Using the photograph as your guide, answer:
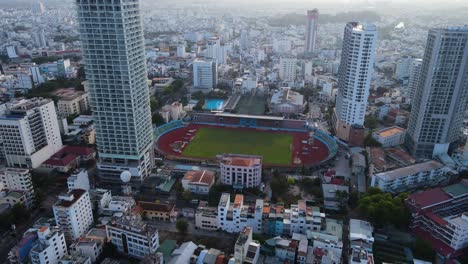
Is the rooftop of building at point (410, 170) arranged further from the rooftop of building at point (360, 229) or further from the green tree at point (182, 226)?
the green tree at point (182, 226)

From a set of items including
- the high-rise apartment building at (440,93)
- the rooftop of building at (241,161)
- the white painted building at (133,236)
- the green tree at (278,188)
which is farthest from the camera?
the high-rise apartment building at (440,93)

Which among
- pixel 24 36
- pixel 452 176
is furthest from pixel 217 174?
pixel 24 36

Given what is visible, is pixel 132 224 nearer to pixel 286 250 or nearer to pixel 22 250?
pixel 22 250

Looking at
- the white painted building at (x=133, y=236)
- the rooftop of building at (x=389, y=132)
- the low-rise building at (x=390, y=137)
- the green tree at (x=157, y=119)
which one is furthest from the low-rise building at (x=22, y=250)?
the rooftop of building at (x=389, y=132)

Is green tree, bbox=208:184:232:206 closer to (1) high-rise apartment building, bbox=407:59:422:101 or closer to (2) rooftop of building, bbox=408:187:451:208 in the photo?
(2) rooftop of building, bbox=408:187:451:208

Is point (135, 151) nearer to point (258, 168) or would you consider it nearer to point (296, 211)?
point (258, 168)
